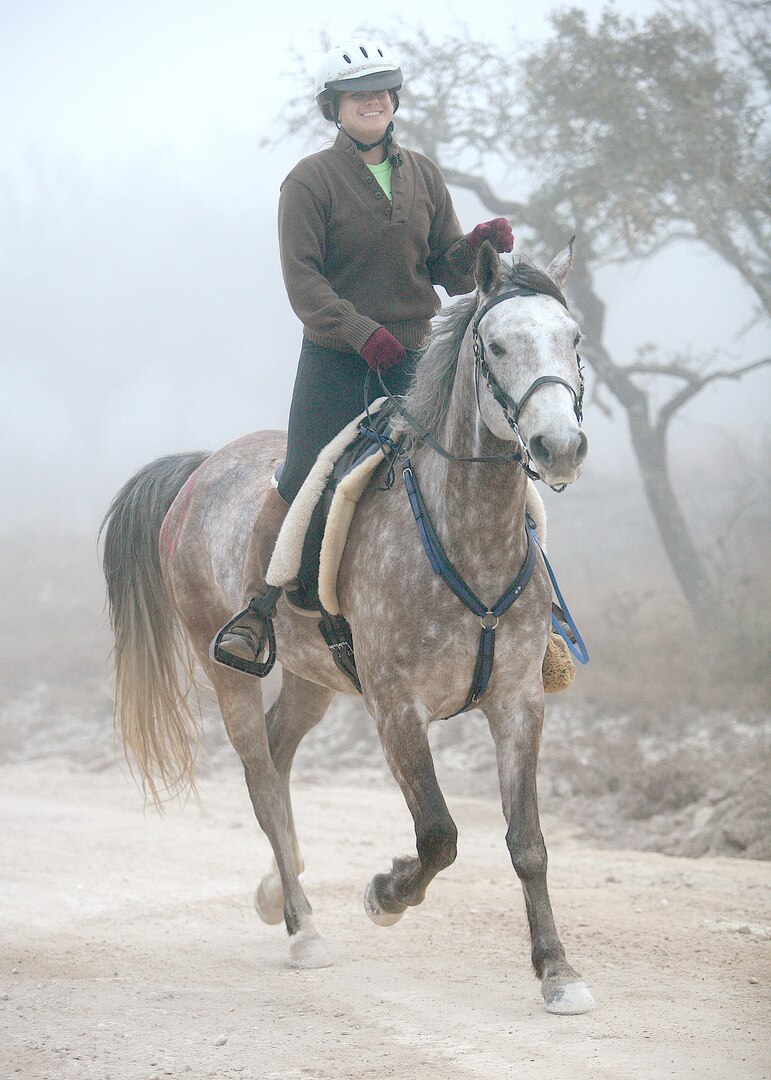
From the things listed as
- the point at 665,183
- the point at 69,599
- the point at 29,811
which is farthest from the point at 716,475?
the point at 29,811

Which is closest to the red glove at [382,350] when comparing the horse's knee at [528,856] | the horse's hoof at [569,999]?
the horse's knee at [528,856]

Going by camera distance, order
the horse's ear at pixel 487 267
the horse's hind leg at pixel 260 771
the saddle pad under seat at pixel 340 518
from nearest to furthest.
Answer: the horse's ear at pixel 487 267
the saddle pad under seat at pixel 340 518
the horse's hind leg at pixel 260 771

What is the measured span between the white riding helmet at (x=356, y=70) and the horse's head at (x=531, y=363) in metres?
1.19

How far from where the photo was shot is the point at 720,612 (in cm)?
1191

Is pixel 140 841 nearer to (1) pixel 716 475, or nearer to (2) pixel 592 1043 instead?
(2) pixel 592 1043

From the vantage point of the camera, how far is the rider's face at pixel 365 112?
4551mm

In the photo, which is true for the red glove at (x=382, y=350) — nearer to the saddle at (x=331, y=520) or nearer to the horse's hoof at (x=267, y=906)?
the saddle at (x=331, y=520)

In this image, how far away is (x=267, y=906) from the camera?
5.58 meters

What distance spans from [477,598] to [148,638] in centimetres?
292

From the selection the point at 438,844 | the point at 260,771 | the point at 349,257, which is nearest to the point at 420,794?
the point at 438,844

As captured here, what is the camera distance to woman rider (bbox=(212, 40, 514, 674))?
446 centimetres

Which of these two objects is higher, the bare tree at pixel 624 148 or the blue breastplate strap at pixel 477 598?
the bare tree at pixel 624 148

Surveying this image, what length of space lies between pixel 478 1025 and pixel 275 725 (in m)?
2.33

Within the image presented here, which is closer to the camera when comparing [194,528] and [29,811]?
[194,528]
